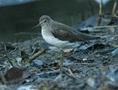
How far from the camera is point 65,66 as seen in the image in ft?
25.4

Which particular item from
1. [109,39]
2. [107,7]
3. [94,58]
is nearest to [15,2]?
[107,7]

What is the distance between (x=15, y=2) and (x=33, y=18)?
2.38 feet

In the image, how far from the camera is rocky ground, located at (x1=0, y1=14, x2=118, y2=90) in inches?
252

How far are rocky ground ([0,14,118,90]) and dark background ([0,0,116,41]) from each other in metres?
2.53

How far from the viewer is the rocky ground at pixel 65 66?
21.0ft

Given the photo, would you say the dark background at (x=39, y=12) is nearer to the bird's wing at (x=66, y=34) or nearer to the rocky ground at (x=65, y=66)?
the rocky ground at (x=65, y=66)

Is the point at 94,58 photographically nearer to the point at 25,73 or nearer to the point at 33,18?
the point at 25,73

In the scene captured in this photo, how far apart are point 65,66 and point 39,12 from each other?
6.56 meters

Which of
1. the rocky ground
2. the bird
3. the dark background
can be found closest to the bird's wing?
the bird

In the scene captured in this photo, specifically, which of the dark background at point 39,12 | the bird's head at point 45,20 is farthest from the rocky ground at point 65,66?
the dark background at point 39,12

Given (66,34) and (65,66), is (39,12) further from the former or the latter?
(65,66)

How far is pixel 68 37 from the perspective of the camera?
861 cm

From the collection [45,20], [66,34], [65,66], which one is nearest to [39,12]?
[45,20]

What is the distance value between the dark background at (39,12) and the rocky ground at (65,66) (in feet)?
8.31
